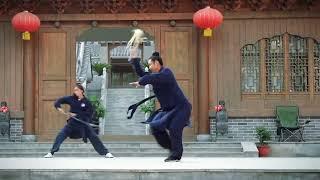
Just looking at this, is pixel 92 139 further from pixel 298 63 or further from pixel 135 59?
pixel 298 63

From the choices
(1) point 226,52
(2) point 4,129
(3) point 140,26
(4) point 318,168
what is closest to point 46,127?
(2) point 4,129

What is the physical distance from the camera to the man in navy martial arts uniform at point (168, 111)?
6951 mm

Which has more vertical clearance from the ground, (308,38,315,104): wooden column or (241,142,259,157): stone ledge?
(308,38,315,104): wooden column

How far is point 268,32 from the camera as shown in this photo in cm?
1232

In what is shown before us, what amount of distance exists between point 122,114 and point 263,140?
6.63 metres

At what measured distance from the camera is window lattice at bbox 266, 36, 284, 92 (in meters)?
12.4

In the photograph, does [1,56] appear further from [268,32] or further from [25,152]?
[268,32]

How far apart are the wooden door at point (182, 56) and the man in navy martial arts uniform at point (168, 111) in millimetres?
5278

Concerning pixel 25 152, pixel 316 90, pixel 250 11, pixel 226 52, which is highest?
pixel 250 11

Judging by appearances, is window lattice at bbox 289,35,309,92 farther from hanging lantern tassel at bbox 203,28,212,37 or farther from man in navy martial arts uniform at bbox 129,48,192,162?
man in navy martial arts uniform at bbox 129,48,192,162

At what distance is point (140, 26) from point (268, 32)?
2611mm

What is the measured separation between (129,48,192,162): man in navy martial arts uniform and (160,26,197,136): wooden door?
17.3 feet

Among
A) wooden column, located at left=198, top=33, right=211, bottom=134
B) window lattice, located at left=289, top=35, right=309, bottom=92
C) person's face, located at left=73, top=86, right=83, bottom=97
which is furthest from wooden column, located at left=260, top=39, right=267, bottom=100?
person's face, located at left=73, top=86, right=83, bottom=97

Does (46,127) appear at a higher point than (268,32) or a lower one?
lower
